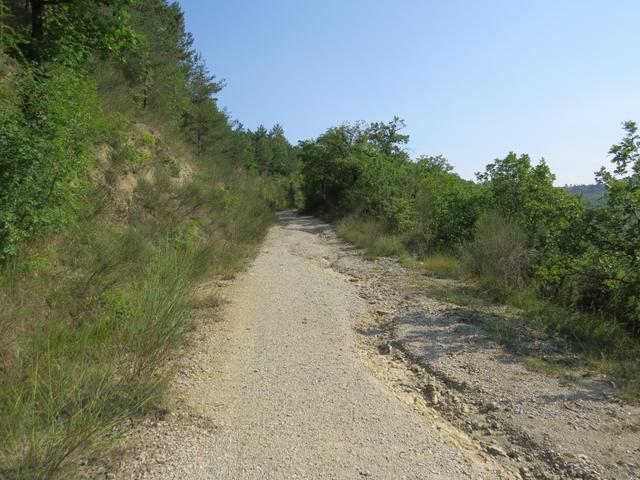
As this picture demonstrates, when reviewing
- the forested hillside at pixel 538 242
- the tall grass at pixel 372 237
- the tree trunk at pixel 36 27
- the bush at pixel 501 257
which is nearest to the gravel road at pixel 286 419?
the forested hillside at pixel 538 242

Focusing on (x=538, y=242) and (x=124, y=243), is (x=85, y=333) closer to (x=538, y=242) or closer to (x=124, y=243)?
(x=124, y=243)

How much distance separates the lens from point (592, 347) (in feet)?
21.3

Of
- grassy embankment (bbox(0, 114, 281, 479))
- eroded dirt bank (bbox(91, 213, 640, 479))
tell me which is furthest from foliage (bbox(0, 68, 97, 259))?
eroded dirt bank (bbox(91, 213, 640, 479))

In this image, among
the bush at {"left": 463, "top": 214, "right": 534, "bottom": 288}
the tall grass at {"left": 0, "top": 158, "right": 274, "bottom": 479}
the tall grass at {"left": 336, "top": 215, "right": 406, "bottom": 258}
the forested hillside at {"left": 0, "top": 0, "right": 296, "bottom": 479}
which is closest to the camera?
the tall grass at {"left": 0, "top": 158, "right": 274, "bottom": 479}

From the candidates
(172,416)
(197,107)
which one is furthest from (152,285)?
(197,107)

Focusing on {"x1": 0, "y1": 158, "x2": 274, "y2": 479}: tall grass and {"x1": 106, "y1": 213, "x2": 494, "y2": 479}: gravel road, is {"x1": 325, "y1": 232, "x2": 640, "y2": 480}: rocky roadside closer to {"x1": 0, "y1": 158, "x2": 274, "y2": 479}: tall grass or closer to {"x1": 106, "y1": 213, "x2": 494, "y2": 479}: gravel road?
{"x1": 106, "y1": 213, "x2": 494, "y2": 479}: gravel road

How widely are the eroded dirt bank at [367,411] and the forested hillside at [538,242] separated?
1.55 meters

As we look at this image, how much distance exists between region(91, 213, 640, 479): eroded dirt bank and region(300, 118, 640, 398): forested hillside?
5.09 feet

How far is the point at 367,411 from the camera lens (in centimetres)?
446

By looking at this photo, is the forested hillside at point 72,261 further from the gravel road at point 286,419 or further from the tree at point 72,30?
the gravel road at point 286,419

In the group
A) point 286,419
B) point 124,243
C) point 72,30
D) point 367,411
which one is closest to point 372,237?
point 124,243

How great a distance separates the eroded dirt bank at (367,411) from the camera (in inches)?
140

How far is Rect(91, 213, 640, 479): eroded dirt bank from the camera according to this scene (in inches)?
140

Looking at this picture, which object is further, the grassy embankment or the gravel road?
the gravel road
